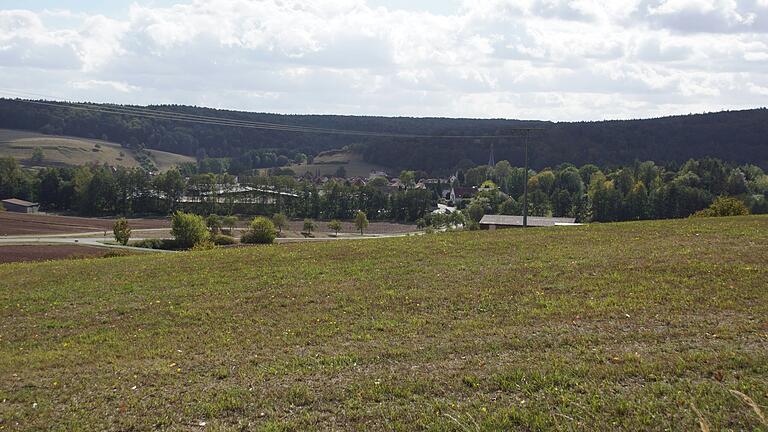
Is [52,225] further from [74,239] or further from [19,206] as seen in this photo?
[19,206]

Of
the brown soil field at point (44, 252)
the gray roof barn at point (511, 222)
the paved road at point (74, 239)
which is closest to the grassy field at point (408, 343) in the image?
the brown soil field at point (44, 252)

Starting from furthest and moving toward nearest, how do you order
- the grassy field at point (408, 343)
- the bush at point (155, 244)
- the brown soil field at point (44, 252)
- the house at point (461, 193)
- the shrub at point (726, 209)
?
the house at point (461, 193) → the bush at point (155, 244) → the brown soil field at point (44, 252) → the shrub at point (726, 209) → the grassy field at point (408, 343)

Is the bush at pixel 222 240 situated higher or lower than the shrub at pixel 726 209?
lower

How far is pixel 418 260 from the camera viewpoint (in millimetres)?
22906

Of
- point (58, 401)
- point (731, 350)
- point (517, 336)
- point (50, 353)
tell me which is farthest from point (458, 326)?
point (50, 353)

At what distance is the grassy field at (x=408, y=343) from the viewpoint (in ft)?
32.3

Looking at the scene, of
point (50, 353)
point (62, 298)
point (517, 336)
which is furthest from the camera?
point (62, 298)

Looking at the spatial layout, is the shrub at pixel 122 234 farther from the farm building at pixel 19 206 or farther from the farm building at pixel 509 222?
the farm building at pixel 19 206

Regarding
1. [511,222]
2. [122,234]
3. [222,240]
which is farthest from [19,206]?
[511,222]

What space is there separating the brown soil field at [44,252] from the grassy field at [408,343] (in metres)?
28.5

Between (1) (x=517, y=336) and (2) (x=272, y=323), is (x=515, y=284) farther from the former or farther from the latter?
(2) (x=272, y=323)

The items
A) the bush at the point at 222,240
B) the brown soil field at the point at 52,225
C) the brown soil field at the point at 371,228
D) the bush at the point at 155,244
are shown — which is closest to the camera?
the bush at the point at 155,244

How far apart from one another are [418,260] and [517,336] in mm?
9817

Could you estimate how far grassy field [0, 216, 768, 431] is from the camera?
32.3ft
